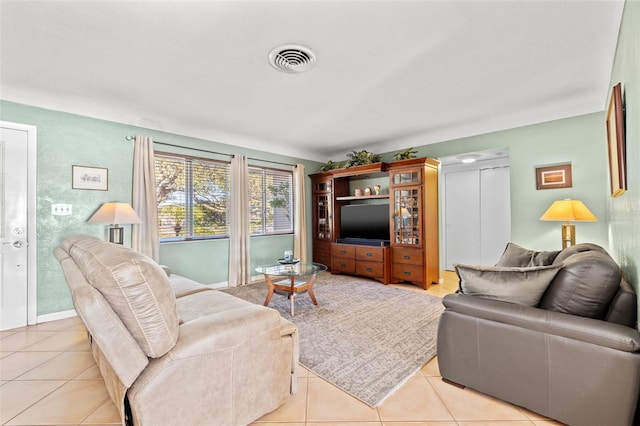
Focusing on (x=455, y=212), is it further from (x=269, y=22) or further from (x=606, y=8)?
(x=269, y=22)

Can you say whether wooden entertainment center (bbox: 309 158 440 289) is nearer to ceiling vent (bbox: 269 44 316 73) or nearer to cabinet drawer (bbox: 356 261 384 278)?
cabinet drawer (bbox: 356 261 384 278)

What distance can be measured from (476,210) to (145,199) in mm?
5577

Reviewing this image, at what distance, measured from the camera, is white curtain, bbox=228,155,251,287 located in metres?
4.57

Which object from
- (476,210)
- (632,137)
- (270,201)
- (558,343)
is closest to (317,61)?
(632,137)

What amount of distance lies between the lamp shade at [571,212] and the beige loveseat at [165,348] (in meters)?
3.19

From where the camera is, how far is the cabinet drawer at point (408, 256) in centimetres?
441

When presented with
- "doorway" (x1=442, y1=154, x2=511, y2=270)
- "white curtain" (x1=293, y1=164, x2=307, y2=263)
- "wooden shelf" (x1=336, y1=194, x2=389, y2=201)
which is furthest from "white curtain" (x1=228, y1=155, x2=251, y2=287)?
"doorway" (x1=442, y1=154, x2=511, y2=270)

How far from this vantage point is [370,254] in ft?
15.9

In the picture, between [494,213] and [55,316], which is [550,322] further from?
[55,316]

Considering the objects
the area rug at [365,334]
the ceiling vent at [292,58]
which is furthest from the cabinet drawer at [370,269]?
the ceiling vent at [292,58]

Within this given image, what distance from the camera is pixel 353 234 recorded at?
543 cm

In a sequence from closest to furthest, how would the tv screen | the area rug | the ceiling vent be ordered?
the area rug < the ceiling vent < the tv screen

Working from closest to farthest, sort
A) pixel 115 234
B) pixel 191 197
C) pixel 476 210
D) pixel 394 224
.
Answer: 1. pixel 115 234
2. pixel 191 197
3. pixel 394 224
4. pixel 476 210

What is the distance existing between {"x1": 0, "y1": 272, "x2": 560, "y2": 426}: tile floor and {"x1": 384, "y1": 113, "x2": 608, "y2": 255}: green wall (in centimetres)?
260
